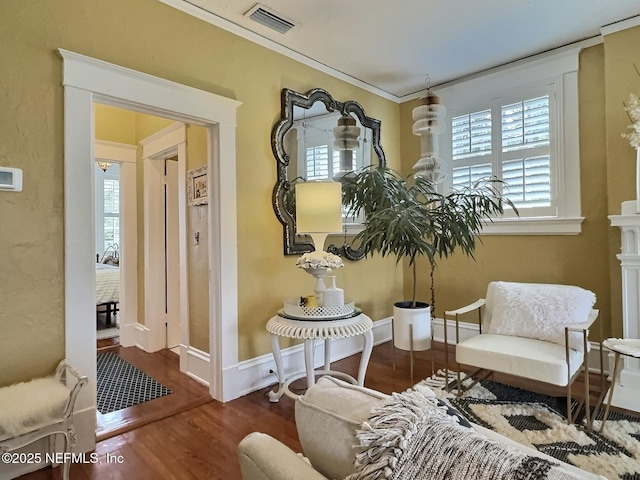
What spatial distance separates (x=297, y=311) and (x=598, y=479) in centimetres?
198

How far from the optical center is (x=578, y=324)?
2.40m

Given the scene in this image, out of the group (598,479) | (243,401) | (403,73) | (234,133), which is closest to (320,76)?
(403,73)

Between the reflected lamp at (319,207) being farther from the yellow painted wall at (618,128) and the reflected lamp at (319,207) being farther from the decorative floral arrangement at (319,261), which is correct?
the yellow painted wall at (618,128)

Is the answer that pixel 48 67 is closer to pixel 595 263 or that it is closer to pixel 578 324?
pixel 578 324

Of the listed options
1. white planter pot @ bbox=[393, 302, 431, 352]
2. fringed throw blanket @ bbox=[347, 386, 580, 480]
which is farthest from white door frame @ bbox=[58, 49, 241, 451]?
white planter pot @ bbox=[393, 302, 431, 352]

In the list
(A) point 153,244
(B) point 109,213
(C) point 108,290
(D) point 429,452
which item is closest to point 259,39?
(A) point 153,244

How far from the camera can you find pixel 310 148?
3334mm

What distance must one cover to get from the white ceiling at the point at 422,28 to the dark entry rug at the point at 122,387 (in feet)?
9.03

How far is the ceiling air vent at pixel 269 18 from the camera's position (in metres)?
2.57

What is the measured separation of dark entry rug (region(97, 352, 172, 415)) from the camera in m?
2.67

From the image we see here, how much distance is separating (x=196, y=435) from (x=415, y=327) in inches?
73.7

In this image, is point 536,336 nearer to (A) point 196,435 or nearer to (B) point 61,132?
(A) point 196,435

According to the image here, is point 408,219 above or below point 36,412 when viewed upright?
above

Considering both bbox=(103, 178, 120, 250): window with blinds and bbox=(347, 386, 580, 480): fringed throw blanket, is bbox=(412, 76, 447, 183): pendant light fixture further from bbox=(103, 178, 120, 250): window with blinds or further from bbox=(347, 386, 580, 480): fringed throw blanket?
bbox=(103, 178, 120, 250): window with blinds
